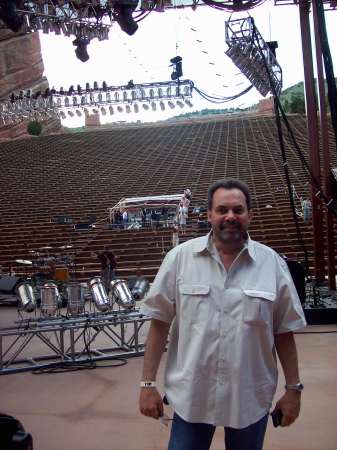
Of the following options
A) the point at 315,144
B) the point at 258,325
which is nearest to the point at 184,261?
the point at 258,325

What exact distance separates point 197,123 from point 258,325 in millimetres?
35484

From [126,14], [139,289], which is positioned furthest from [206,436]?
[126,14]

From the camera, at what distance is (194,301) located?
75.0 inches

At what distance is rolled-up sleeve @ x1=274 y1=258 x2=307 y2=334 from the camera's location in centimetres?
197

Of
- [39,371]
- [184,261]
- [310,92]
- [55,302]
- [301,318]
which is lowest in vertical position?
[39,371]

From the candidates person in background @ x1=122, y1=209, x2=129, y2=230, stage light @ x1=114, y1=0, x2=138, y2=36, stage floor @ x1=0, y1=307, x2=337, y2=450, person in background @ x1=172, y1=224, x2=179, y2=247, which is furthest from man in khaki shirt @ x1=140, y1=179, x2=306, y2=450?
person in background @ x1=122, y1=209, x2=129, y2=230

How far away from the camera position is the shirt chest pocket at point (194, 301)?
1886mm

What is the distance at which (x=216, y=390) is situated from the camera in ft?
6.10

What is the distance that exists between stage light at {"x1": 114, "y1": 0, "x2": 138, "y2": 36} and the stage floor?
530 cm

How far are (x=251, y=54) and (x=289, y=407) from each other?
920 centimetres

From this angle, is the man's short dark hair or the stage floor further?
the stage floor

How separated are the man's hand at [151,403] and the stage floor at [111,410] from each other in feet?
4.89

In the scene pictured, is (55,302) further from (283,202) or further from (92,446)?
(283,202)

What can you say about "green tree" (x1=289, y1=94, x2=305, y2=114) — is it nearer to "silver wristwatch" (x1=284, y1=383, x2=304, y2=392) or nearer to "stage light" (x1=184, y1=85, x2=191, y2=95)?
"stage light" (x1=184, y1=85, x2=191, y2=95)
